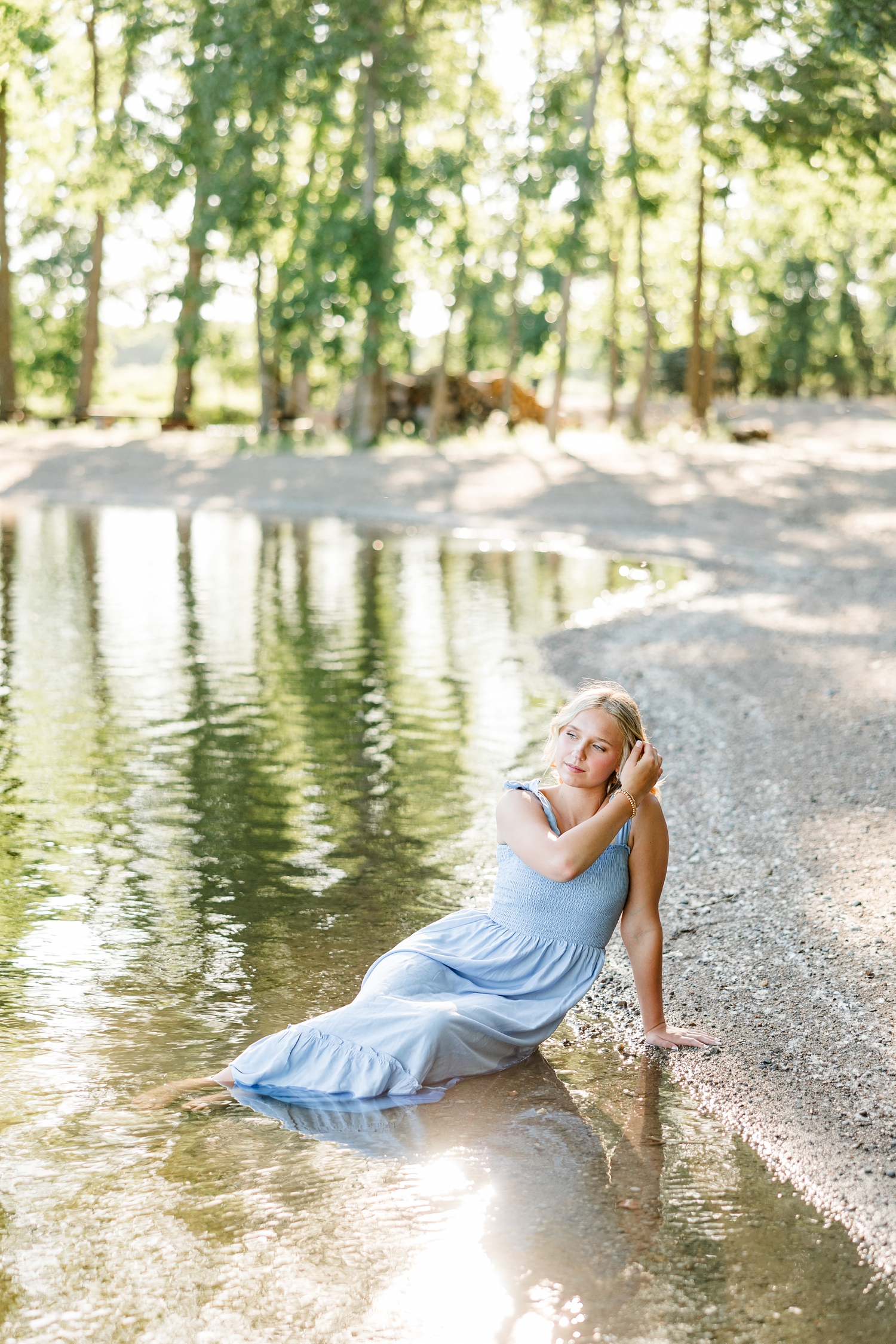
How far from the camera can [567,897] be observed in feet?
14.8

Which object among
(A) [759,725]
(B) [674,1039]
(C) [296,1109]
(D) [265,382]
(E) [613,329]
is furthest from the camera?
(E) [613,329]

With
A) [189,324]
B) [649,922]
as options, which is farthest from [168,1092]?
[189,324]

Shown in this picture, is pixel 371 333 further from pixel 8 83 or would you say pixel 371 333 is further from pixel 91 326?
pixel 91 326

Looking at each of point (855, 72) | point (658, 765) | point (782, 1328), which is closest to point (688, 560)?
point (855, 72)

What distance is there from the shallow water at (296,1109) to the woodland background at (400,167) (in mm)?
10500

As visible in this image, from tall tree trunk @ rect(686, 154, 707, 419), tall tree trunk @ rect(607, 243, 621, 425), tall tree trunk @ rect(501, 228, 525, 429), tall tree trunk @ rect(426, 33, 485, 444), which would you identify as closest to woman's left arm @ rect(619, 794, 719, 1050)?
tall tree trunk @ rect(426, 33, 485, 444)

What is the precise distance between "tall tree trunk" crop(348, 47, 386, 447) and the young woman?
24437 mm

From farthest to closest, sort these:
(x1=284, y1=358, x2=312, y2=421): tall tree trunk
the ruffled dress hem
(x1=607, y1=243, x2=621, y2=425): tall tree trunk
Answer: (x1=607, y1=243, x2=621, y2=425): tall tree trunk
(x1=284, y1=358, x2=312, y2=421): tall tree trunk
the ruffled dress hem

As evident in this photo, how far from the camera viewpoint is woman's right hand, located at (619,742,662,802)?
4.23 metres

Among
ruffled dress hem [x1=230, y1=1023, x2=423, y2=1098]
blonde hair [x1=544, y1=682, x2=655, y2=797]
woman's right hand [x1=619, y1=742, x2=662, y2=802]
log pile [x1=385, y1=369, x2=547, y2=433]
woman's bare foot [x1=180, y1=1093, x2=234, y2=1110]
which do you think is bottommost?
woman's bare foot [x1=180, y1=1093, x2=234, y2=1110]

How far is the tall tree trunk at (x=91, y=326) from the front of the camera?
119ft

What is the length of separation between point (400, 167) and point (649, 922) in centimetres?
2544

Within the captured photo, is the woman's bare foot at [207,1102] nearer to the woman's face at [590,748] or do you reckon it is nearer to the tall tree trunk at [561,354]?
the woman's face at [590,748]

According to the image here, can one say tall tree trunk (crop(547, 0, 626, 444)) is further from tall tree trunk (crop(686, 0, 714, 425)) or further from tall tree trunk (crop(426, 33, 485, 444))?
tall tree trunk (crop(426, 33, 485, 444))
